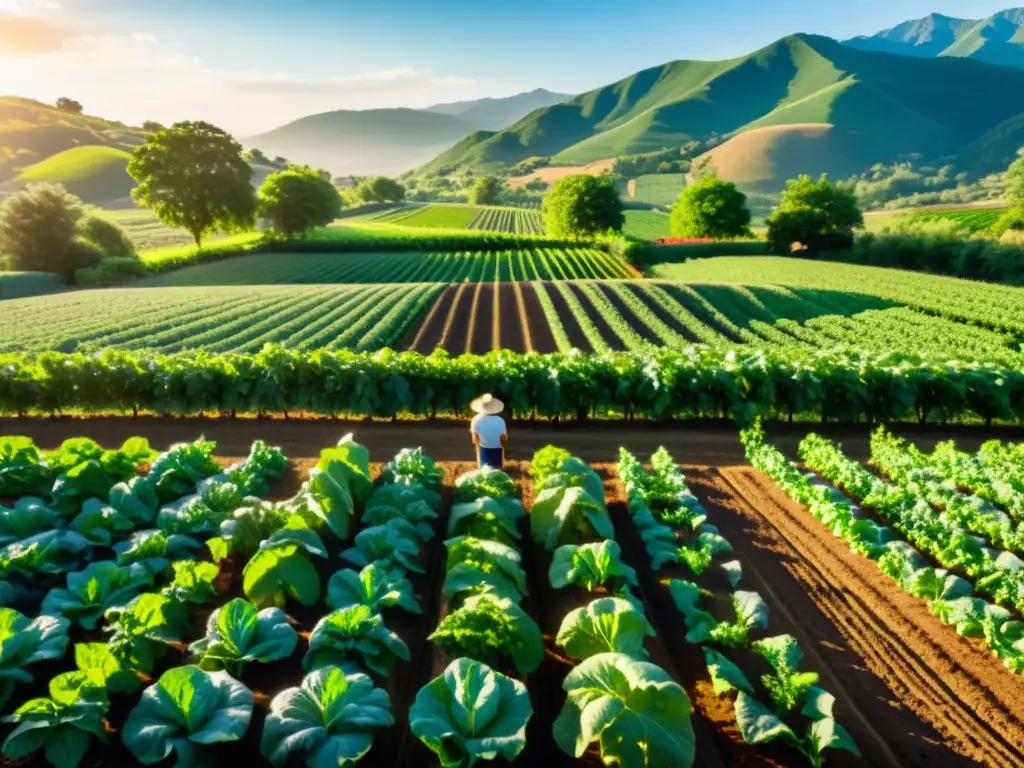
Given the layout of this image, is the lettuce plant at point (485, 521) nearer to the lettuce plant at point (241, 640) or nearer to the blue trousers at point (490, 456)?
the blue trousers at point (490, 456)

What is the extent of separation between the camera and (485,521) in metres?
8.52

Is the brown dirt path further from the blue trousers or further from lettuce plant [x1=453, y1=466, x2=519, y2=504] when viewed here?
the blue trousers

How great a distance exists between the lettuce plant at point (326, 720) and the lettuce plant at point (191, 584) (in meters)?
2.32

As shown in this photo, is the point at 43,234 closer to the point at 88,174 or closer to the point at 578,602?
the point at 578,602

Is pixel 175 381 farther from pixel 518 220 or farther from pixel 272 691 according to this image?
pixel 518 220

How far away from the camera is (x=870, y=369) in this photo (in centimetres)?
1559

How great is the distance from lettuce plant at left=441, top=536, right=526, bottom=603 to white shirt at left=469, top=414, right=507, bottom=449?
2691 millimetres

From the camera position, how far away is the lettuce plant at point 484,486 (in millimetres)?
9485

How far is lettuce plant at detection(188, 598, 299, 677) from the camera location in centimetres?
620

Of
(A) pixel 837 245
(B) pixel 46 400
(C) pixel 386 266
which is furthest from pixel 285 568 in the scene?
(A) pixel 837 245

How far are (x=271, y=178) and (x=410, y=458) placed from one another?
232 feet

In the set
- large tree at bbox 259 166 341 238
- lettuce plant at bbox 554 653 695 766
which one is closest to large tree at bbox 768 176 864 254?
large tree at bbox 259 166 341 238

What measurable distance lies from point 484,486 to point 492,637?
3.59m

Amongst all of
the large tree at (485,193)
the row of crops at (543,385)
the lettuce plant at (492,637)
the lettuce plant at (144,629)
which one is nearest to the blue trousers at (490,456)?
the lettuce plant at (492,637)
